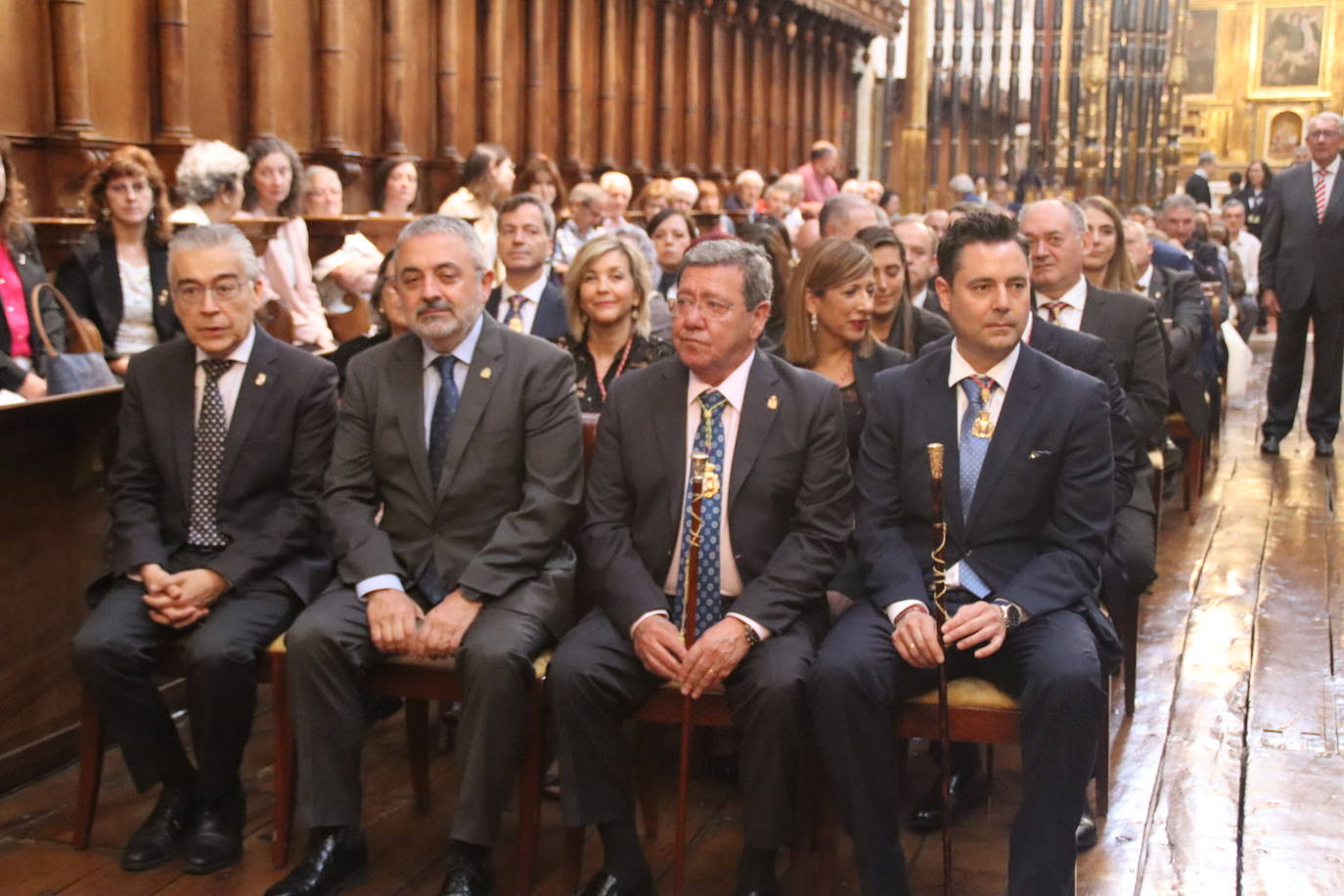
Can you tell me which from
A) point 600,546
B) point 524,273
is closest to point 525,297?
point 524,273

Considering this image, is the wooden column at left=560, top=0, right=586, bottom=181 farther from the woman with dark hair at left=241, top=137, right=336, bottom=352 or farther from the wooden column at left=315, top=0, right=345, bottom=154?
the woman with dark hair at left=241, top=137, right=336, bottom=352

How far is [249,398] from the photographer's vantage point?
3.28m

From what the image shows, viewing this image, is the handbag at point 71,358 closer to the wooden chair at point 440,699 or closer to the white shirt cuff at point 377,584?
the white shirt cuff at point 377,584

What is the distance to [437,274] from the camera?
321 cm

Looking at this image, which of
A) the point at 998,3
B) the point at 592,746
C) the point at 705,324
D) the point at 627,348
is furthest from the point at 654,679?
the point at 998,3

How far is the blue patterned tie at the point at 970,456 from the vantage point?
296cm

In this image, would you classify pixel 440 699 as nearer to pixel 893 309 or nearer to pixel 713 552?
pixel 713 552

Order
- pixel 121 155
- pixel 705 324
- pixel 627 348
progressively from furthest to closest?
pixel 121 155 → pixel 627 348 → pixel 705 324

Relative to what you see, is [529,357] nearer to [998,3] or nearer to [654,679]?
[654,679]

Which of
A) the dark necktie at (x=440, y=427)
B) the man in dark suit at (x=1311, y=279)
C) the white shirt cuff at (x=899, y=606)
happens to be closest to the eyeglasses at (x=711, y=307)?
the dark necktie at (x=440, y=427)

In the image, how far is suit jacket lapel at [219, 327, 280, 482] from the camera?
129 inches

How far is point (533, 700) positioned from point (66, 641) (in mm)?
1228

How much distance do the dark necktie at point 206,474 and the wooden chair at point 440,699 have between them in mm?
345

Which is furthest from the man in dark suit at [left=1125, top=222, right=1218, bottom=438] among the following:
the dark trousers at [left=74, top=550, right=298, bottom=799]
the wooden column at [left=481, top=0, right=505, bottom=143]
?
the wooden column at [left=481, top=0, right=505, bottom=143]
